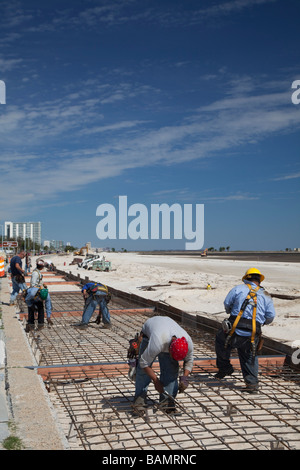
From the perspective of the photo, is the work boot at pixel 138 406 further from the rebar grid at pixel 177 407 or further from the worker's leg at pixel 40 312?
the worker's leg at pixel 40 312

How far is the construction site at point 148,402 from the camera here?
4379mm

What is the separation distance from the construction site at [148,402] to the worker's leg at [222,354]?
0.18 meters

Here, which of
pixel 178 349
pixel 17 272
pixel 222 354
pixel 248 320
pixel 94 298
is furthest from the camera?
pixel 17 272

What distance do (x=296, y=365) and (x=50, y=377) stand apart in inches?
132

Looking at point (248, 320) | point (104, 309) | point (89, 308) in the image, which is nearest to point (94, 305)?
point (89, 308)

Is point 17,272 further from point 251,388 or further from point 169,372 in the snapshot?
point 169,372

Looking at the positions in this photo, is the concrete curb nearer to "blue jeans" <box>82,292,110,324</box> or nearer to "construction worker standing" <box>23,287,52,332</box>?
"construction worker standing" <box>23,287,52,332</box>

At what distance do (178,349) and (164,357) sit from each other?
422mm

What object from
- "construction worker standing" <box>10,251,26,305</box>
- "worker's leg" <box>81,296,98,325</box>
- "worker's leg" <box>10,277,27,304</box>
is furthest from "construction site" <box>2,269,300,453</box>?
"worker's leg" <box>10,277,27,304</box>

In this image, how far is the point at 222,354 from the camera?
19.9 feet

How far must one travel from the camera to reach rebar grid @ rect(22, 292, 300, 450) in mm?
4398

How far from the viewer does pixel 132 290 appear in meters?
18.7

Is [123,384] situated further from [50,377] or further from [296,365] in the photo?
[296,365]

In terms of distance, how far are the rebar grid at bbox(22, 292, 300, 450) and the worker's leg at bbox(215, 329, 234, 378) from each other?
170mm
